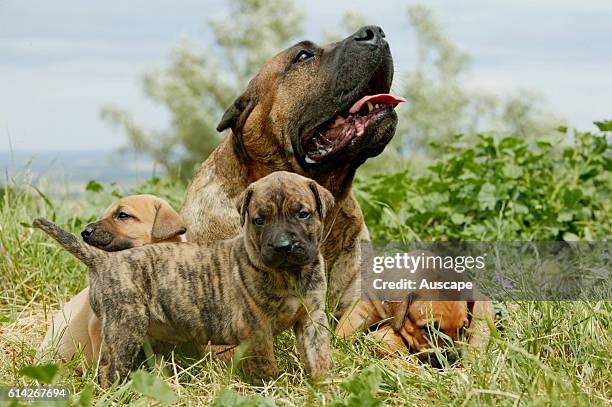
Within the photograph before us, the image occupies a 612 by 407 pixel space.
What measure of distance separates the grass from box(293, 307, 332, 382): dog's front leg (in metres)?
0.07

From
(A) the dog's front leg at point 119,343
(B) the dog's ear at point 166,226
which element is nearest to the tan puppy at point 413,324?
(B) the dog's ear at point 166,226

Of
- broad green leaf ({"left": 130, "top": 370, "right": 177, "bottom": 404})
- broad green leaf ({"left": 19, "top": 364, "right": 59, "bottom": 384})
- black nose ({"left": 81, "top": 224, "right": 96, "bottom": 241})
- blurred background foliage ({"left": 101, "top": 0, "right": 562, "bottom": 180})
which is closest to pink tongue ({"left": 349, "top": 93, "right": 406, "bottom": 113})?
black nose ({"left": 81, "top": 224, "right": 96, "bottom": 241})

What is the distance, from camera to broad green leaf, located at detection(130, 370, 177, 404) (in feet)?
11.8

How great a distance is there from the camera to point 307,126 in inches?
203

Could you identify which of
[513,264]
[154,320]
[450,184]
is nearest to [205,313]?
[154,320]

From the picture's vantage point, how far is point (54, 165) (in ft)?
29.6

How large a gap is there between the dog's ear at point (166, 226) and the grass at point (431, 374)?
727 mm

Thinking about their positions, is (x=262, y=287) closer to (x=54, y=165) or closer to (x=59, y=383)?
(x=59, y=383)

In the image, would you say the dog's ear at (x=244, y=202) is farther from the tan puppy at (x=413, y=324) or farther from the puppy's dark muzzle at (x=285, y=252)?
the tan puppy at (x=413, y=324)

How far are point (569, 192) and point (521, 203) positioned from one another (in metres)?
0.47

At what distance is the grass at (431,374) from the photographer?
12.2 feet

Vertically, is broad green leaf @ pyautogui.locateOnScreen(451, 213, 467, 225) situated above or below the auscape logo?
below

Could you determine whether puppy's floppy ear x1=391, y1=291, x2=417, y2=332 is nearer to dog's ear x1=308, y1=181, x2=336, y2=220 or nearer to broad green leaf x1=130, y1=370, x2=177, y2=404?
dog's ear x1=308, y1=181, x2=336, y2=220

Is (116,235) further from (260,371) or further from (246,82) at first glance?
(246,82)
